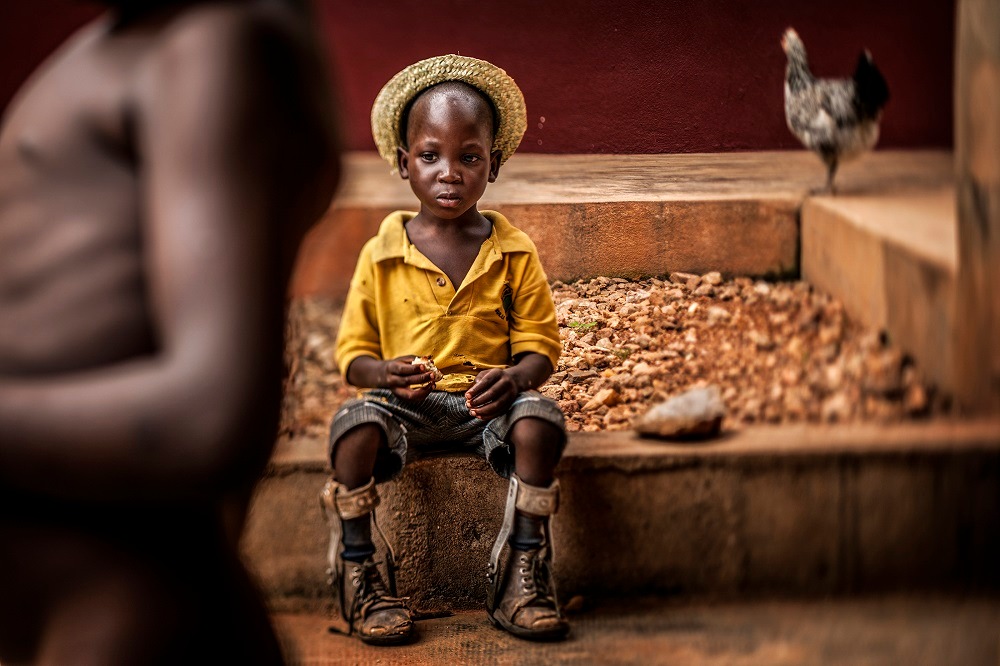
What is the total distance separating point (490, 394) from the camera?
2.37m

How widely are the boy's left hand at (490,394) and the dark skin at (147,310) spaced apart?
5.21 feet

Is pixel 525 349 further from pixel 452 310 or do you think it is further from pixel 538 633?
pixel 538 633

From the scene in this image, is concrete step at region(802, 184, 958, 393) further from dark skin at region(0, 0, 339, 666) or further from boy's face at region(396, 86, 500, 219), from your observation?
dark skin at region(0, 0, 339, 666)

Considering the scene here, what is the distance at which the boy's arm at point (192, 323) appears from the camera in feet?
2.09

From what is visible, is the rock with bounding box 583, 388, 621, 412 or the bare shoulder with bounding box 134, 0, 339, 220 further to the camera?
the rock with bounding box 583, 388, 621, 412

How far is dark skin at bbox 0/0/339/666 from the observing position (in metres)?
0.64

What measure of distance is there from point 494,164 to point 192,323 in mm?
1952

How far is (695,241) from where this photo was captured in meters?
2.47

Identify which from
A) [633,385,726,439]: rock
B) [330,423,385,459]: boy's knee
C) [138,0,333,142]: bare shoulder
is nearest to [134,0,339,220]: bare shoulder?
[138,0,333,142]: bare shoulder

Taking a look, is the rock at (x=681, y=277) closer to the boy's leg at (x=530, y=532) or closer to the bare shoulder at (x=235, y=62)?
the boy's leg at (x=530, y=532)

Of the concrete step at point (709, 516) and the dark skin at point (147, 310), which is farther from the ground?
the dark skin at point (147, 310)

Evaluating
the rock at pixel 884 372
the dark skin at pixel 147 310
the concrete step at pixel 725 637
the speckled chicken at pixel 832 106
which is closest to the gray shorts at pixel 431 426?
the concrete step at pixel 725 637

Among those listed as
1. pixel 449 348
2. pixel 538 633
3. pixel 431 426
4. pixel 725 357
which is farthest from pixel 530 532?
pixel 725 357

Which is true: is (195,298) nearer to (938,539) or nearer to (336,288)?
(938,539)
